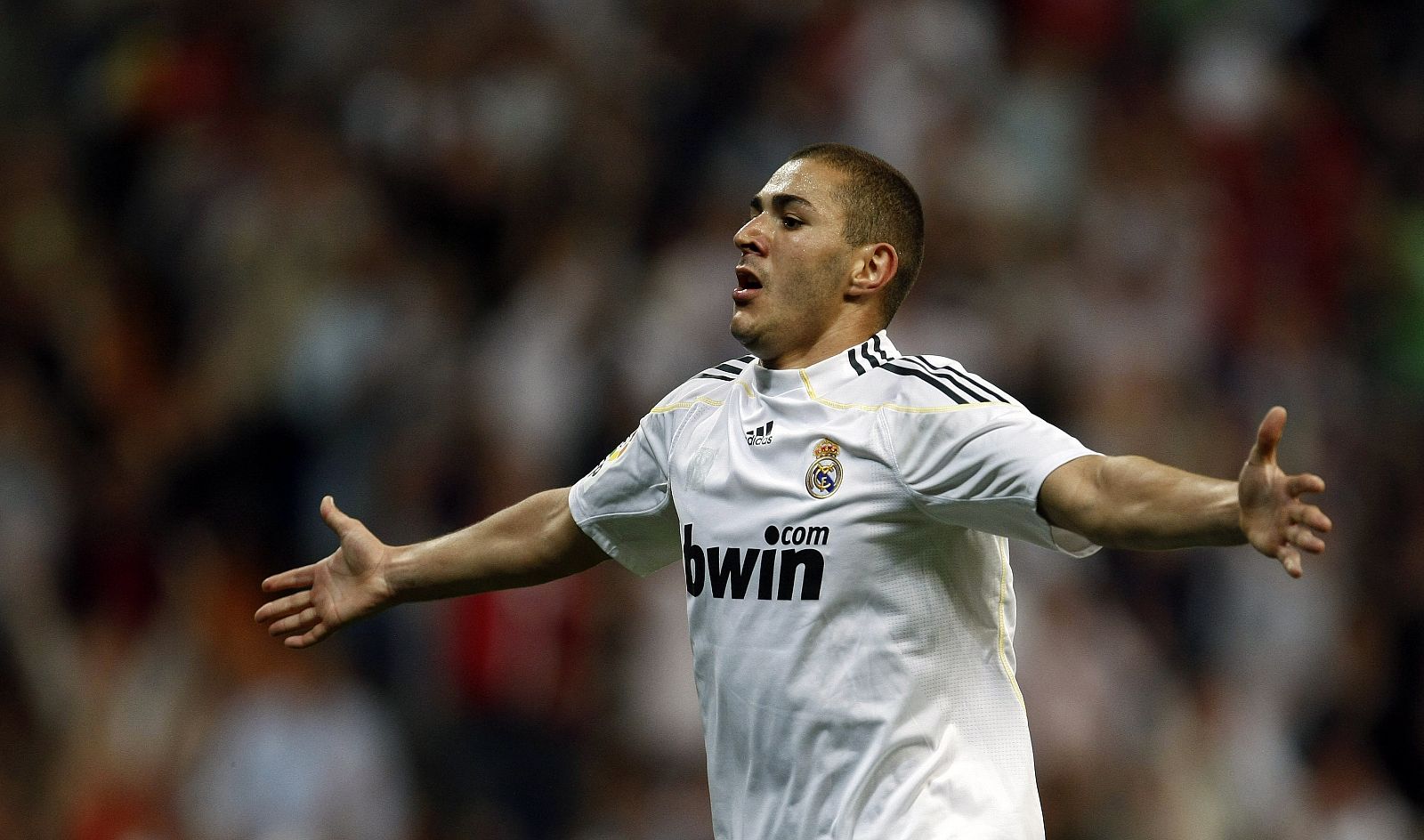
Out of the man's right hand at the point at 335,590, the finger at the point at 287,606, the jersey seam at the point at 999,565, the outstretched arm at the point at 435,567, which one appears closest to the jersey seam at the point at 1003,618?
the jersey seam at the point at 999,565

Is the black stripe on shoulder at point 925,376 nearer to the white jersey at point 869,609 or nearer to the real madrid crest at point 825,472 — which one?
the white jersey at point 869,609

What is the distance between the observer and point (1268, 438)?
12.1 feet

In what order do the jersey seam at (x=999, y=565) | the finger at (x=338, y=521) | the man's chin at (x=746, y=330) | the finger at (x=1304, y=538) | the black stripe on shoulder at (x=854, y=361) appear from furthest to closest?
the finger at (x=338, y=521), the man's chin at (x=746, y=330), the black stripe on shoulder at (x=854, y=361), the jersey seam at (x=999, y=565), the finger at (x=1304, y=538)

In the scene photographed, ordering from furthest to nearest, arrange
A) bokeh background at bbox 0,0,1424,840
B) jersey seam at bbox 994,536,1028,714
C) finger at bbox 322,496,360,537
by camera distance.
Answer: bokeh background at bbox 0,0,1424,840, finger at bbox 322,496,360,537, jersey seam at bbox 994,536,1028,714

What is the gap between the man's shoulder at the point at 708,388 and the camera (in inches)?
203

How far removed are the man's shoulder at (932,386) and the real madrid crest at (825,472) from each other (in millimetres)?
189

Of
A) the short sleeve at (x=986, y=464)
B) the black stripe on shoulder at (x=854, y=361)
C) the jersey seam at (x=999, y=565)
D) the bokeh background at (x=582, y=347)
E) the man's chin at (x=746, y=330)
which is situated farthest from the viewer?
the bokeh background at (x=582, y=347)

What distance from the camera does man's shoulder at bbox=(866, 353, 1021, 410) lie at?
4.49 meters

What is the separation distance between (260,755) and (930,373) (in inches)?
220

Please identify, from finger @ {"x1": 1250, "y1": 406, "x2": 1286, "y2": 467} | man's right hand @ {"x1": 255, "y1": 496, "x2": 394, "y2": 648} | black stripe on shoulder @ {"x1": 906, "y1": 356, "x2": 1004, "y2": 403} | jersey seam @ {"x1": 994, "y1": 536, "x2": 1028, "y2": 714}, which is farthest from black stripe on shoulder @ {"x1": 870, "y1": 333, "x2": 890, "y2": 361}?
man's right hand @ {"x1": 255, "y1": 496, "x2": 394, "y2": 648}

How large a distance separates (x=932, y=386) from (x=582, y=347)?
19.3ft

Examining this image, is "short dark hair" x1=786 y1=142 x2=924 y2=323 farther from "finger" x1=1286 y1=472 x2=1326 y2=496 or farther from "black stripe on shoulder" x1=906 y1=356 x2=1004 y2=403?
"finger" x1=1286 y1=472 x2=1326 y2=496

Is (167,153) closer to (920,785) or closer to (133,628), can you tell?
(133,628)

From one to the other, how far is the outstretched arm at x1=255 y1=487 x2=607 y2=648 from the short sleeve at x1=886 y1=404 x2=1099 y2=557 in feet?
4.32
